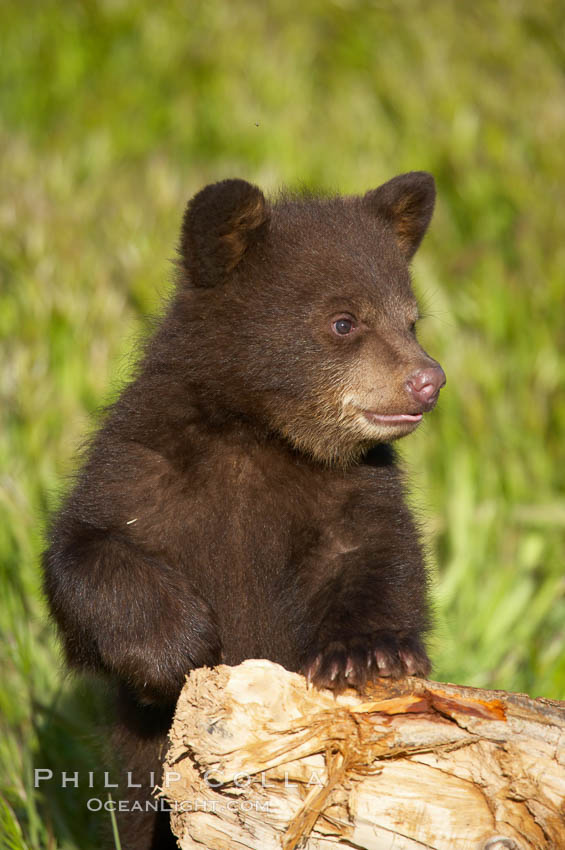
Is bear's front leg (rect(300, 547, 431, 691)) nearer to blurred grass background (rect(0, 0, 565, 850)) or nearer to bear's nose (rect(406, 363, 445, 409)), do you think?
bear's nose (rect(406, 363, 445, 409))

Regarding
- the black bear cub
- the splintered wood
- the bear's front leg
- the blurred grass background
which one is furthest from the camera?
the blurred grass background

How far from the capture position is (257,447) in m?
4.17

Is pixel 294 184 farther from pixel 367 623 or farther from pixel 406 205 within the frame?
pixel 367 623

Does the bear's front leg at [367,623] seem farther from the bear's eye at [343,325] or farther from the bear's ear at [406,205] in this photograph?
the bear's ear at [406,205]

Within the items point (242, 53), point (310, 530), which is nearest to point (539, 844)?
point (310, 530)

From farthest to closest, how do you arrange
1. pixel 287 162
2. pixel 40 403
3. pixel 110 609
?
1. pixel 287 162
2. pixel 40 403
3. pixel 110 609

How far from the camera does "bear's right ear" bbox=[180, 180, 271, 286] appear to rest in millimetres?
3957

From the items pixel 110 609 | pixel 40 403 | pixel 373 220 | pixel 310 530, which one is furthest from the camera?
pixel 40 403

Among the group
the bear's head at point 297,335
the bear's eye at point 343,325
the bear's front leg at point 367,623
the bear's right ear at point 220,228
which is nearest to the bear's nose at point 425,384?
the bear's head at point 297,335

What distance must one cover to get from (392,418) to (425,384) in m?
0.18

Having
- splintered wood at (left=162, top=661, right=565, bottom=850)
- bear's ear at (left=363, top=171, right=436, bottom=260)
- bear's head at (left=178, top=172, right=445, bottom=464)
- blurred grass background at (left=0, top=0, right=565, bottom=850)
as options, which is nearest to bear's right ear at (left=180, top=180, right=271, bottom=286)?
bear's head at (left=178, top=172, right=445, bottom=464)

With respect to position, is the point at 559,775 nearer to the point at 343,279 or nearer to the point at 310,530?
the point at 310,530

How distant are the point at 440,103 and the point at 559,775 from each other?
8.54 m

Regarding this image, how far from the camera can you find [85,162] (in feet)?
34.3
